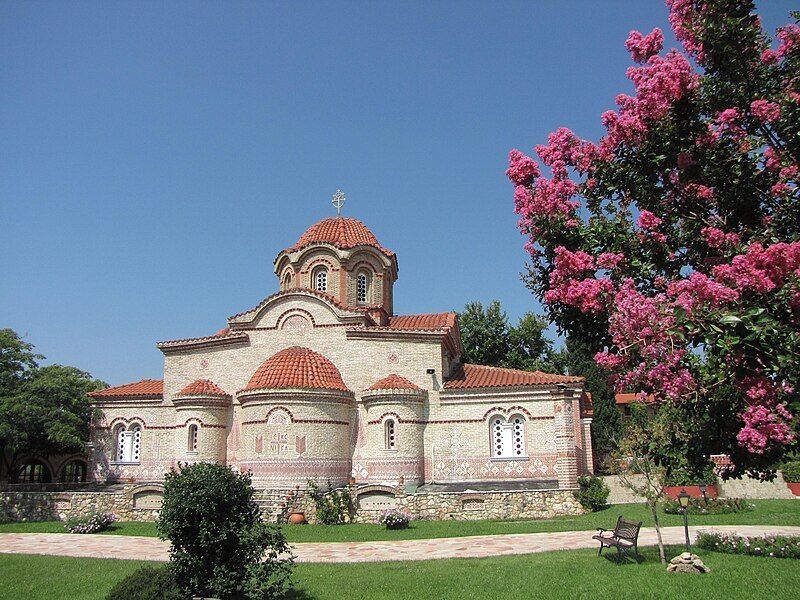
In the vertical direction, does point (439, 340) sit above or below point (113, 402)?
above

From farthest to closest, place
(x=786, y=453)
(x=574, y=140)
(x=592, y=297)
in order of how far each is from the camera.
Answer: (x=574, y=140)
(x=592, y=297)
(x=786, y=453)

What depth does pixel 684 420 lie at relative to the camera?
17.5 ft

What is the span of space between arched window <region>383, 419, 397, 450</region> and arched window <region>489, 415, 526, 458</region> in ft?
10.8

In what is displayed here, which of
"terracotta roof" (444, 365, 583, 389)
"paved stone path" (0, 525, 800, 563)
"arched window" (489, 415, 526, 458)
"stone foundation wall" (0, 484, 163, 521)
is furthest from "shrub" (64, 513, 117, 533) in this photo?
"arched window" (489, 415, 526, 458)

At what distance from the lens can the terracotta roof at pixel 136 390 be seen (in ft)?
79.4

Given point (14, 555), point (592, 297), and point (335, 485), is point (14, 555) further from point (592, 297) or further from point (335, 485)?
point (592, 297)

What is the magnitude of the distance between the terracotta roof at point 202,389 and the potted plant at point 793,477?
22.3 m

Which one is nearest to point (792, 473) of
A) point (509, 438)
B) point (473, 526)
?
point (509, 438)

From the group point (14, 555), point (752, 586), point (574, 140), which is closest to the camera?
point (574, 140)

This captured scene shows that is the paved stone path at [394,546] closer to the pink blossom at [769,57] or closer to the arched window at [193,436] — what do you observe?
the arched window at [193,436]

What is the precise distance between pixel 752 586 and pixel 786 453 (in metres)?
5.68

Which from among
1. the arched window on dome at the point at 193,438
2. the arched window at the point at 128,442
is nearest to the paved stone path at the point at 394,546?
the arched window on dome at the point at 193,438

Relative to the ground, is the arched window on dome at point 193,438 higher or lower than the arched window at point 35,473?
higher

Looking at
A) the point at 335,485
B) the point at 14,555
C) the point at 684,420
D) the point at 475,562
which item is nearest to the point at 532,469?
the point at 335,485
